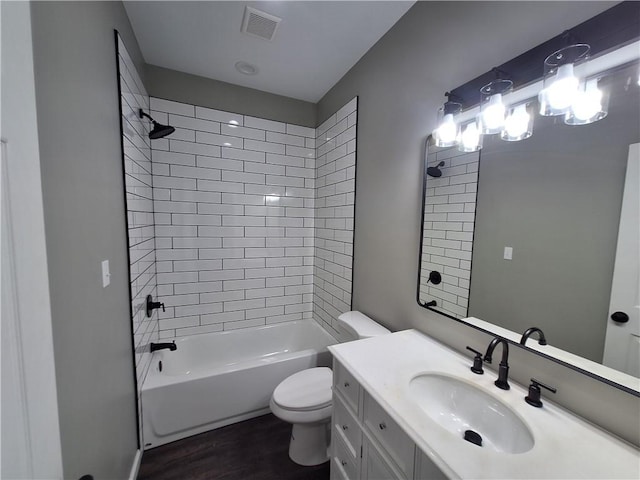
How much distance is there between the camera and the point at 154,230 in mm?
2072

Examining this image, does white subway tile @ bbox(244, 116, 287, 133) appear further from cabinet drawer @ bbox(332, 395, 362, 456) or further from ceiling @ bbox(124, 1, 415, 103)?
cabinet drawer @ bbox(332, 395, 362, 456)

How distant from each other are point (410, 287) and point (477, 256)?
435 mm

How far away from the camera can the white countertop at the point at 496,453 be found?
2.04ft

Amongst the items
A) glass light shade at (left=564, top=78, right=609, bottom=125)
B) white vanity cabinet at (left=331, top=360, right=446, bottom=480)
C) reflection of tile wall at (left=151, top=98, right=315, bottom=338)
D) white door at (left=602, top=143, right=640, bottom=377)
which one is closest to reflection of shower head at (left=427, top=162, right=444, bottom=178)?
glass light shade at (left=564, top=78, right=609, bottom=125)

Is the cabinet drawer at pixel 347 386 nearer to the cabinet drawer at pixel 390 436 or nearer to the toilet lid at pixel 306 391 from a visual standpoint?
the cabinet drawer at pixel 390 436

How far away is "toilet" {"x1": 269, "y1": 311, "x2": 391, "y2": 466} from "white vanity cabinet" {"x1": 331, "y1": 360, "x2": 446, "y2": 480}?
28 cm

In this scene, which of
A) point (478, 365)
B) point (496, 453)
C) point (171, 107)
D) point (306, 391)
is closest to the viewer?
point (496, 453)

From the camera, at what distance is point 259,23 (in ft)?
4.93

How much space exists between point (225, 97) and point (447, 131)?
1.92 m

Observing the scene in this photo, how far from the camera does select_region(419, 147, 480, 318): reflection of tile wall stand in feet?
3.84

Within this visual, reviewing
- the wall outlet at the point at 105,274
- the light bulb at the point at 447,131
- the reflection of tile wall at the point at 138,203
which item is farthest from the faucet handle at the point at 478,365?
the reflection of tile wall at the point at 138,203

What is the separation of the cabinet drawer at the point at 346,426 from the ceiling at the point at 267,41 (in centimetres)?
209

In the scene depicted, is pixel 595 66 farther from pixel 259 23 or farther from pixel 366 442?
pixel 259 23

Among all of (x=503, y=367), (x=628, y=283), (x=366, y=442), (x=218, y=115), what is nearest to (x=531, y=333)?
(x=503, y=367)
